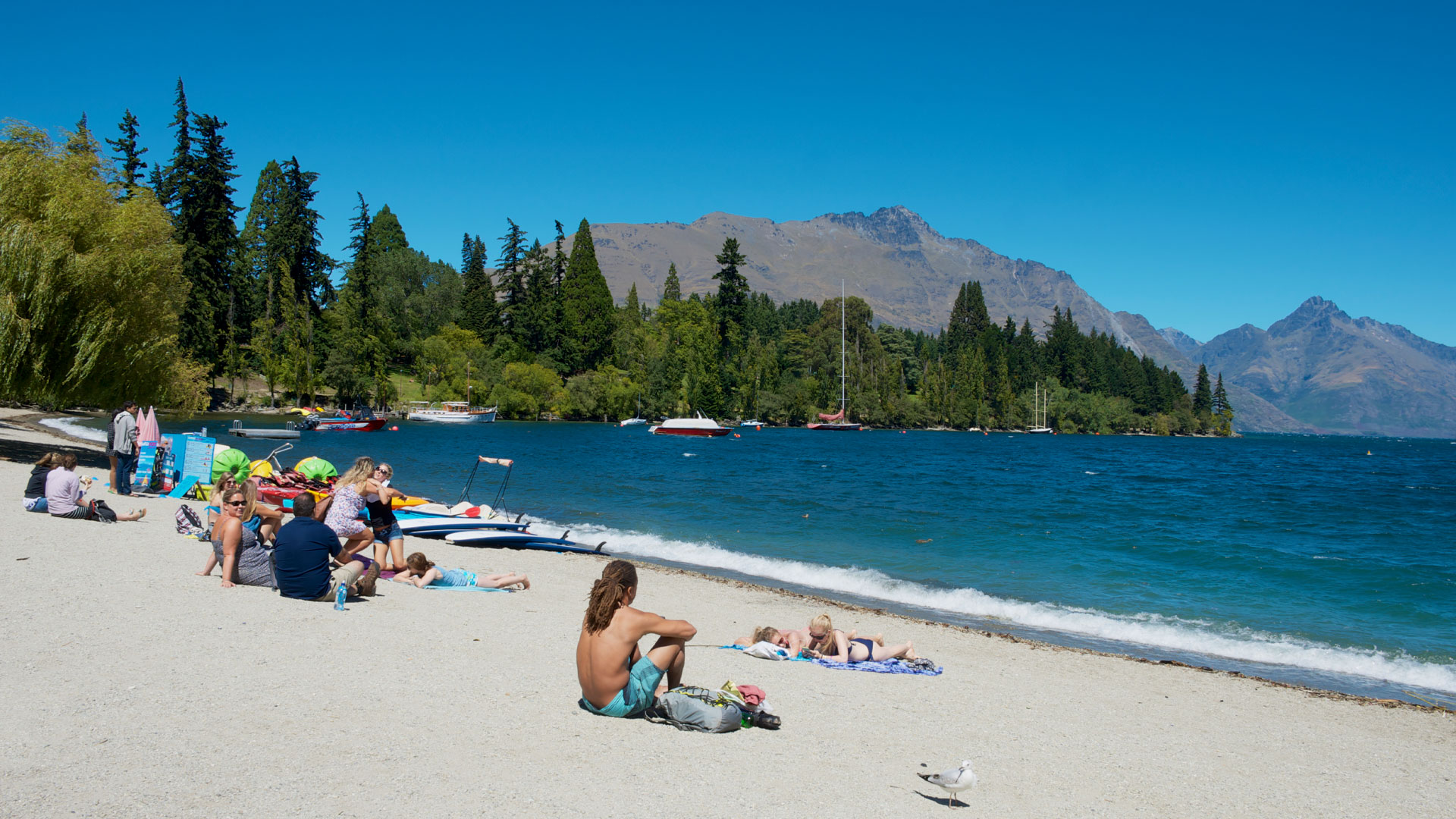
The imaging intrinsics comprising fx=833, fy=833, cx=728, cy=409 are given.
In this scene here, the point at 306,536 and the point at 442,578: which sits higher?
the point at 306,536

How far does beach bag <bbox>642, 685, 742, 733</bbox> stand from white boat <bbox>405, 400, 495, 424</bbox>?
87956mm

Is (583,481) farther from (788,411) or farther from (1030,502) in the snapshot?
(788,411)

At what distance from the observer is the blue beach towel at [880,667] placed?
9211 mm

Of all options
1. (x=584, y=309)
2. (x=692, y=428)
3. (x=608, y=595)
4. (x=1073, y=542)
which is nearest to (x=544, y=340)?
(x=584, y=309)

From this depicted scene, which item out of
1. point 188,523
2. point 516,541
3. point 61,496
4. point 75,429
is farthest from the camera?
point 75,429

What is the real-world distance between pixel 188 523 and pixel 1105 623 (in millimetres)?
15354

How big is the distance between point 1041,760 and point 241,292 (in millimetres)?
84122

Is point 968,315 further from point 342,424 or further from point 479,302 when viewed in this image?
point 342,424

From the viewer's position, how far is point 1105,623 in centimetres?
1348

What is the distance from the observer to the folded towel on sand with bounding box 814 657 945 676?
921 cm

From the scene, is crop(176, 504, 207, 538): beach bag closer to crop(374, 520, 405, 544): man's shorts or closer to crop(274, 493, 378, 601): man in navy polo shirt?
crop(374, 520, 405, 544): man's shorts

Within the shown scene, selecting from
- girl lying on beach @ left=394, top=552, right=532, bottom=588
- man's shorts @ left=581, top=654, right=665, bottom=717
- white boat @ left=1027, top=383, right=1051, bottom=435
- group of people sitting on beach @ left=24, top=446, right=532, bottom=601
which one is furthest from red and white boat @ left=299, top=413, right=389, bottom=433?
white boat @ left=1027, top=383, right=1051, bottom=435

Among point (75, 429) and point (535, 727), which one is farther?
point (75, 429)

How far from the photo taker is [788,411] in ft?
405
